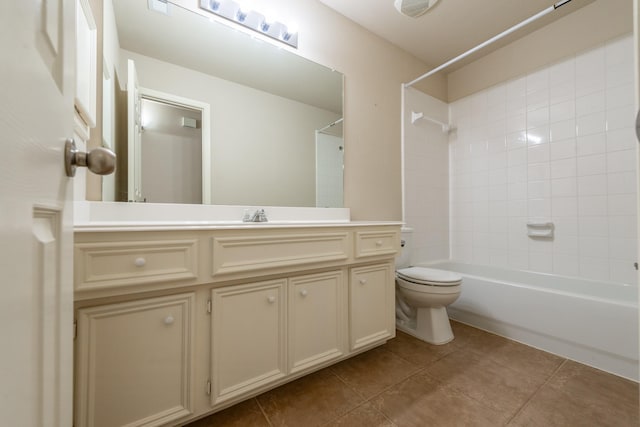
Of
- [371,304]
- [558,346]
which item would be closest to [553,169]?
[558,346]

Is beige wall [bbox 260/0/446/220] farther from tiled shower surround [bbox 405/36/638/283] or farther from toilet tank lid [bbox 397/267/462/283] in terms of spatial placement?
toilet tank lid [bbox 397/267/462/283]

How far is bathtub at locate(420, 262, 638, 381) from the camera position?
1.36 meters

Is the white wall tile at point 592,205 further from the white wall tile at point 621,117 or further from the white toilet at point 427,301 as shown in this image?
the white toilet at point 427,301

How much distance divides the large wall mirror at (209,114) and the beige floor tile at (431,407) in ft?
3.73

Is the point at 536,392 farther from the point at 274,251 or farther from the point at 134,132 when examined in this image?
the point at 134,132

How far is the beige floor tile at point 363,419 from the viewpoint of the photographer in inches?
42.3

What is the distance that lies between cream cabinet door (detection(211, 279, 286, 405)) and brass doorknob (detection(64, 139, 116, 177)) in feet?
2.28

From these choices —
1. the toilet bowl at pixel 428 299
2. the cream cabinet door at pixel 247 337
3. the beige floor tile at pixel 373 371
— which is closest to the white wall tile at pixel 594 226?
the toilet bowl at pixel 428 299

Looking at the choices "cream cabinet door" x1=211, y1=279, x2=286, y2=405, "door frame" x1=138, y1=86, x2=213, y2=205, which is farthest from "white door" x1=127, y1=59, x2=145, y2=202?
"cream cabinet door" x1=211, y1=279, x2=286, y2=405

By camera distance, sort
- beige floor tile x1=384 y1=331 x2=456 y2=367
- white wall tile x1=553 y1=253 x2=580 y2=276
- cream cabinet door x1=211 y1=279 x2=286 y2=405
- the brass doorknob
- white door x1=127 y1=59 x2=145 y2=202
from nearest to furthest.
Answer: the brass doorknob
cream cabinet door x1=211 y1=279 x2=286 y2=405
white door x1=127 y1=59 x2=145 y2=202
beige floor tile x1=384 y1=331 x2=456 y2=367
white wall tile x1=553 y1=253 x2=580 y2=276

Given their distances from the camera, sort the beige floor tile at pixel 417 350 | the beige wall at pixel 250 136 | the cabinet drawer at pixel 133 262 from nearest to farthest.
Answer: the cabinet drawer at pixel 133 262, the beige wall at pixel 250 136, the beige floor tile at pixel 417 350

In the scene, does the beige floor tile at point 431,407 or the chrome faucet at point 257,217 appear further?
the chrome faucet at point 257,217

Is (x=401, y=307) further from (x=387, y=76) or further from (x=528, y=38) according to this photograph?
(x=528, y=38)

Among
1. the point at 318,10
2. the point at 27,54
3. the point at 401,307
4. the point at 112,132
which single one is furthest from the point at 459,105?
the point at 27,54
